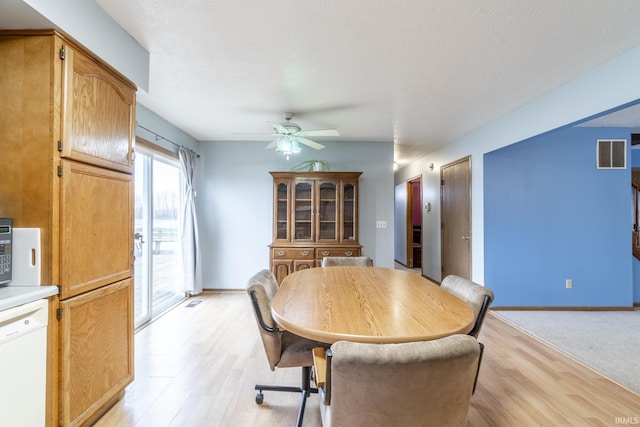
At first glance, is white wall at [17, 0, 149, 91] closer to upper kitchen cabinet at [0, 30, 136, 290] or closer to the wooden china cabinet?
upper kitchen cabinet at [0, 30, 136, 290]

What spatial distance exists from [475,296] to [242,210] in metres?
3.59

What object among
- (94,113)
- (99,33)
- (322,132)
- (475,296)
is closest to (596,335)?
(475,296)

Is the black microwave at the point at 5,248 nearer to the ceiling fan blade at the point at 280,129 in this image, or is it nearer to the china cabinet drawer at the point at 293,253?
the ceiling fan blade at the point at 280,129

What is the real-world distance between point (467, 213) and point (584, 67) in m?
2.20

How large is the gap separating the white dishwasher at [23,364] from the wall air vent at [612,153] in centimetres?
552

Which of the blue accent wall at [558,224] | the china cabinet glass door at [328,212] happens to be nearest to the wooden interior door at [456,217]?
the blue accent wall at [558,224]

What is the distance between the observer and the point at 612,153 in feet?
12.1

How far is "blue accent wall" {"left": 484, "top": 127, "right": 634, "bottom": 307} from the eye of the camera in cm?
369

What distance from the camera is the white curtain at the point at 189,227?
4.02 m

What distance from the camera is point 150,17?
5.58ft

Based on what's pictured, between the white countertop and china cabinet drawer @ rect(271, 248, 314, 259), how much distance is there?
8.98 feet

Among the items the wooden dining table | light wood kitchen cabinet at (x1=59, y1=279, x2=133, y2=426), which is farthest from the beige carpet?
light wood kitchen cabinet at (x1=59, y1=279, x2=133, y2=426)

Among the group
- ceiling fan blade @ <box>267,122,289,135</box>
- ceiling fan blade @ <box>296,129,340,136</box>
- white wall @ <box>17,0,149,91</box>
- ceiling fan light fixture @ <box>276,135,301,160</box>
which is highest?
white wall @ <box>17,0,149,91</box>

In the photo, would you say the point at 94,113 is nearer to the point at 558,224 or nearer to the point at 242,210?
the point at 242,210
